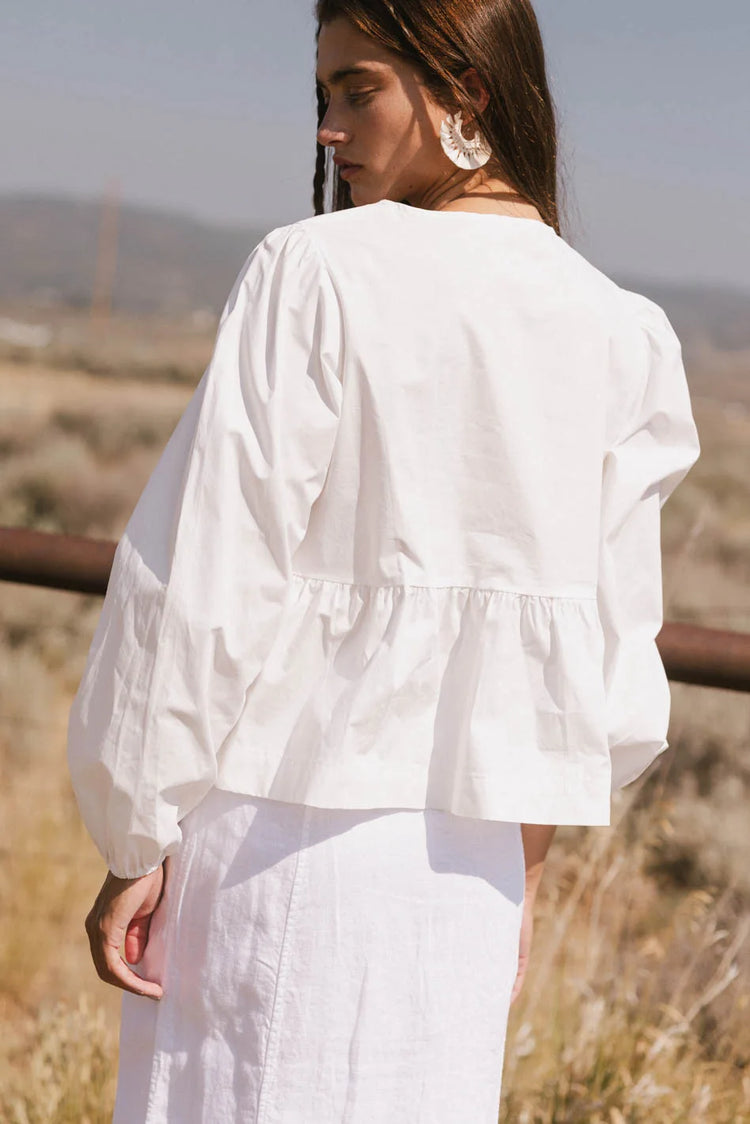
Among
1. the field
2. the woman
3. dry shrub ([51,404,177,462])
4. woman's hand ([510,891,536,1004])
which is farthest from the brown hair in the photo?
dry shrub ([51,404,177,462])

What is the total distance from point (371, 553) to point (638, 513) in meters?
0.37

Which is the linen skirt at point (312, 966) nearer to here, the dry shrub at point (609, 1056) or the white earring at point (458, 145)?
the white earring at point (458, 145)

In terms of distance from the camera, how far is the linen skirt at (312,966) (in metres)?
1.29

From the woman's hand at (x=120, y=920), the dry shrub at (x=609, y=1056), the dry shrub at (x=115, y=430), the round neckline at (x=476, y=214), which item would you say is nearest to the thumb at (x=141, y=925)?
the woman's hand at (x=120, y=920)

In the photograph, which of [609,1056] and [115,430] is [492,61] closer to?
[609,1056]

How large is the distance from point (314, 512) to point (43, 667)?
5.83m

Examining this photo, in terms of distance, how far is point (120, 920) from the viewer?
4.40ft

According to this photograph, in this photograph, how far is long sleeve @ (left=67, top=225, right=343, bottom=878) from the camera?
4.11ft

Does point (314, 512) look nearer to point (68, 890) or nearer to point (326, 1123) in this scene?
point (326, 1123)

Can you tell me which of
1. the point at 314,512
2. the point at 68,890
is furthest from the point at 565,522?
the point at 68,890

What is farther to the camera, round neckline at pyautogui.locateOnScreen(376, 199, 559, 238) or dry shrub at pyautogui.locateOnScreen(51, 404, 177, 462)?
dry shrub at pyautogui.locateOnScreen(51, 404, 177, 462)

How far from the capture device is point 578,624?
1.39m

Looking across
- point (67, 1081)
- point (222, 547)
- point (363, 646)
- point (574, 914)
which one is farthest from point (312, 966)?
point (574, 914)

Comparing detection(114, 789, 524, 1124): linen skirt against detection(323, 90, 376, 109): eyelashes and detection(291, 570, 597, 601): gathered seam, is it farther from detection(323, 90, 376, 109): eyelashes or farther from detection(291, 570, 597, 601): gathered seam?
detection(323, 90, 376, 109): eyelashes
